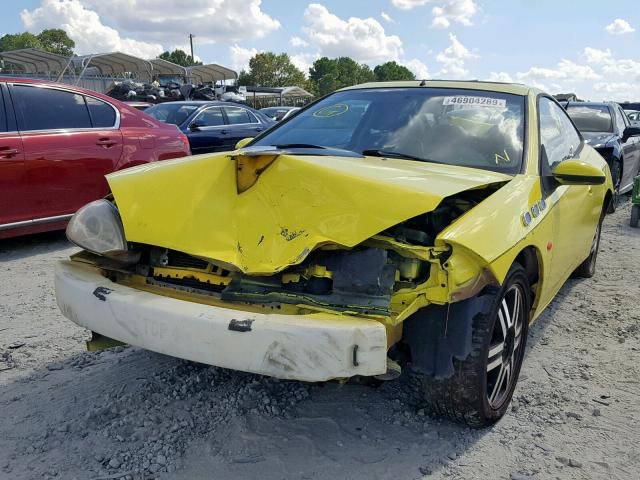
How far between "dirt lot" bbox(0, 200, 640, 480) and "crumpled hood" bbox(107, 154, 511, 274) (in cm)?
78

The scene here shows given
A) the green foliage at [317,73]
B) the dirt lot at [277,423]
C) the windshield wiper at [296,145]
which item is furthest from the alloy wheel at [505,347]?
the green foliage at [317,73]

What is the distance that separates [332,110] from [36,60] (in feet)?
87.3

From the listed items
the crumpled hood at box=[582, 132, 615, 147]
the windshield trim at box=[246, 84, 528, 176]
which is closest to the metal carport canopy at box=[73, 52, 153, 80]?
the crumpled hood at box=[582, 132, 615, 147]

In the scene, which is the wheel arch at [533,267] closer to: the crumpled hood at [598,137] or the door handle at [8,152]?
the door handle at [8,152]

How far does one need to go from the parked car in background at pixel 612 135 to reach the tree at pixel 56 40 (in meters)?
91.1

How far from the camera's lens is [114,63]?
2538cm

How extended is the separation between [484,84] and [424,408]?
2040 mm

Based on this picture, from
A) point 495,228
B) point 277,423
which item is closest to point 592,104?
point 495,228

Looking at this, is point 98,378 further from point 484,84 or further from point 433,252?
point 484,84

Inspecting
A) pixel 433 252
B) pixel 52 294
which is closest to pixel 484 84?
pixel 433 252

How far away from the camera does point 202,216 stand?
241cm

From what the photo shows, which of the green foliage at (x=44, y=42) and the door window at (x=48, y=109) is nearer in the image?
the door window at (x=48, y=109)

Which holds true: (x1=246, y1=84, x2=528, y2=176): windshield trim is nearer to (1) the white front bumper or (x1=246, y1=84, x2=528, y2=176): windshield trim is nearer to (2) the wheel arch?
(2) the wheel arch

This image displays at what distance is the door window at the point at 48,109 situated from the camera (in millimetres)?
5234
